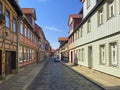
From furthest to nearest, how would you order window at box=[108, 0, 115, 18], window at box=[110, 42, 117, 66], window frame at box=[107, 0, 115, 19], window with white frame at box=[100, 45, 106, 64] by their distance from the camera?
1. window with white frame at box=[100, 45, 106, 64]
2. window at box=[108, 0, 115, 18]
3. window frame at box=[107, 0, 115, 19]
4. window at box=[110, 42, 117, 66]

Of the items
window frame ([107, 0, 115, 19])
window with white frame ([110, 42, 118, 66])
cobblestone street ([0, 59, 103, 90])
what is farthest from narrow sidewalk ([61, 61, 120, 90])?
window frame ([107, 0, 115, 19])

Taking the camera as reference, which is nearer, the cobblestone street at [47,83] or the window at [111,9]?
the cobblestone street at [47,83]

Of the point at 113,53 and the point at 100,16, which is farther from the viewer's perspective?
the point at 100,16

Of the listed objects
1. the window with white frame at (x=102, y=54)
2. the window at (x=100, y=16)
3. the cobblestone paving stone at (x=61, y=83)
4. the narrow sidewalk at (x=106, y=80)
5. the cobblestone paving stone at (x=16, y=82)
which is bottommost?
the cobblestone paving stone at (x=61, y=83)

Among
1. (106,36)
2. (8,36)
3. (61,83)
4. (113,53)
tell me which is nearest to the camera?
(61,83)

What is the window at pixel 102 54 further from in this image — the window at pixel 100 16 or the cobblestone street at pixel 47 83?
the cobblestone street at pixel 47 83

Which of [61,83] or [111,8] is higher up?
[111,8]

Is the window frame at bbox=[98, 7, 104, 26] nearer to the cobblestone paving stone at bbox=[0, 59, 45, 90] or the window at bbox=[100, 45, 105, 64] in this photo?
the window at bbox=[100, 45, 105, 64]

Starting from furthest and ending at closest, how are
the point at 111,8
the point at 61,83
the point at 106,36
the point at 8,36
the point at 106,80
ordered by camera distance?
the point at 106,36, the point at 8,36, the point at 111,8, the point at 106,80, the point at 61,83

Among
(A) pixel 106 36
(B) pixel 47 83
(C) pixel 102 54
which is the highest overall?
(A) pixel 106 36

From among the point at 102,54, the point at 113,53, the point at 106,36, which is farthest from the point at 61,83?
the point at 102,54

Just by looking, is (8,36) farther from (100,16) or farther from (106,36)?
(100,16)

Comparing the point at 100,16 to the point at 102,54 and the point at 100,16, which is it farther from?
the point at 102,54

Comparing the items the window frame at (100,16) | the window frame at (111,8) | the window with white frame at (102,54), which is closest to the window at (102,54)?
the window with white frame at (102,54)
